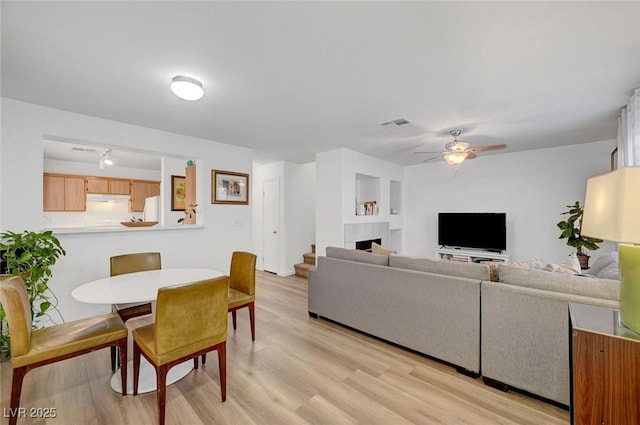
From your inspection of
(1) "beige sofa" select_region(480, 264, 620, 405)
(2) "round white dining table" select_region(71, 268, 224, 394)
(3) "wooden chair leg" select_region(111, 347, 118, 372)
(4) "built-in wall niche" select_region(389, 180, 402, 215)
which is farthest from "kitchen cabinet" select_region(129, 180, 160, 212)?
(1) "beige sofa" select_region(480, 264, 620, 405)

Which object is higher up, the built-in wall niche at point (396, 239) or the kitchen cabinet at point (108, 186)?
the kitchen cabinet at point (108, 186)

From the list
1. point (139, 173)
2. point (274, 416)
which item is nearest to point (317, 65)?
point (274, 416)

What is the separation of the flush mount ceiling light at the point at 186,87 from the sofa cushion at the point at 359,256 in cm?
208

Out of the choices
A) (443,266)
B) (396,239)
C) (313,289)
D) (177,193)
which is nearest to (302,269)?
(313,289)

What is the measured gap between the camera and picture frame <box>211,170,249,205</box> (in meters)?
3.98

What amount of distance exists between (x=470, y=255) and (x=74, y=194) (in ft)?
26.2

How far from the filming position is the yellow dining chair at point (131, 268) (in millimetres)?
2365

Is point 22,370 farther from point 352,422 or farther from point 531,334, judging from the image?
point 531,334

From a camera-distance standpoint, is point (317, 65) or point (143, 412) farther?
point (317, 65)

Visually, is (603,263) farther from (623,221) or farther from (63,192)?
(63,192)

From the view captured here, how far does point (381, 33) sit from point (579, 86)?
6.61ft

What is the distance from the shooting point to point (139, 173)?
20.7 feet

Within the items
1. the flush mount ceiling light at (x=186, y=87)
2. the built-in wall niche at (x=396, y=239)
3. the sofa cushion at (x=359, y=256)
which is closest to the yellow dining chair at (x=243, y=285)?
the sofa cushion at (x=359, y=256)

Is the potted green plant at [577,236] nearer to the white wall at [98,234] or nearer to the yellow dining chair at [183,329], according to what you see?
the yellow dining chair at [183,329]
